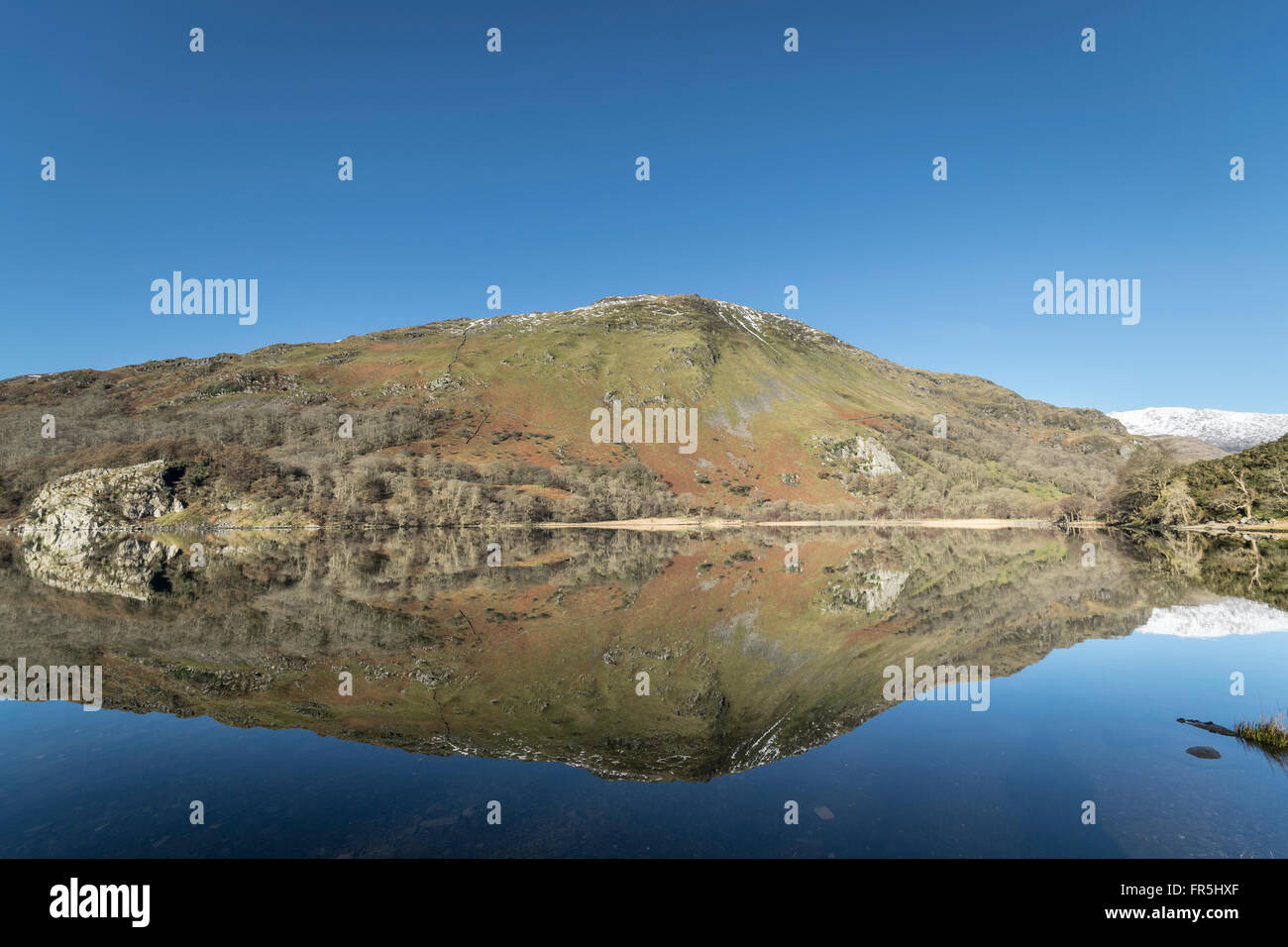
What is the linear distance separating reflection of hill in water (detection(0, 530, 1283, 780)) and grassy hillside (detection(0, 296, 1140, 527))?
6022 cm

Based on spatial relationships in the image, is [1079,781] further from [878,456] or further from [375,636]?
[878,456]

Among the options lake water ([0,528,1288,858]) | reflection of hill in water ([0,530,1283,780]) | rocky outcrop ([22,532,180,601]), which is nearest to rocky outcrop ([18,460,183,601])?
rocky outcrop ([22,532,180,601])

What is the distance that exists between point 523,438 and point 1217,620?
121099mm

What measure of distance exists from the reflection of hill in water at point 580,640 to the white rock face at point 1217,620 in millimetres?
905

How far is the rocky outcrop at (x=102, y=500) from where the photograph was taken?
275 ft

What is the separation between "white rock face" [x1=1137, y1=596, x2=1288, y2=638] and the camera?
18.0 meters

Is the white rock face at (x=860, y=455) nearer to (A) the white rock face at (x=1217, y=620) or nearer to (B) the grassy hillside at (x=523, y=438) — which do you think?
(B) the grassy hillside at (x=523, y=438)

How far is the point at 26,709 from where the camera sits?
41.8 feet

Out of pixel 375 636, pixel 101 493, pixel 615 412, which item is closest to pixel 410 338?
pixel 615 412

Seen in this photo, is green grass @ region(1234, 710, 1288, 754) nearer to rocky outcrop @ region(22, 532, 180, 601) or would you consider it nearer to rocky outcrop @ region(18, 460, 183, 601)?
rocky outcrop @ region(22, 532, 180, 601)
